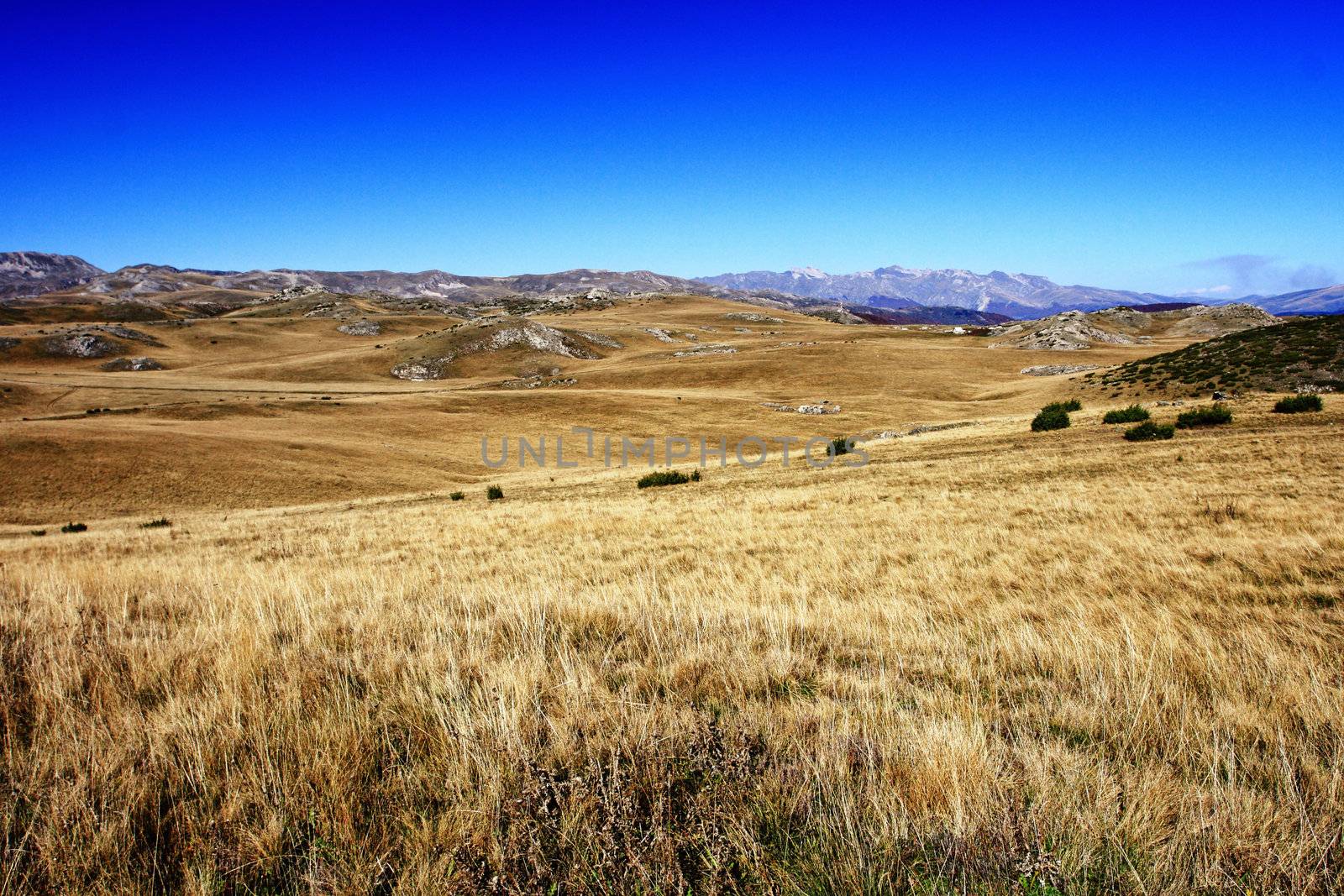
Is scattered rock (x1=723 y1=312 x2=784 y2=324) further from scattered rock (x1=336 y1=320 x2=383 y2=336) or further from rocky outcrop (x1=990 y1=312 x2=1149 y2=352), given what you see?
scattered rock (x1=336 y1=320 x2=383 y2=336)

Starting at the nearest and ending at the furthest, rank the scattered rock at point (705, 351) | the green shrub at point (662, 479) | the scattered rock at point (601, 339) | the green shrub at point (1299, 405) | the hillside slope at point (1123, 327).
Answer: the green shrub at point (1299, 405) → the green shrub at point (662, 479) → the scattered rock at point (705, 351) → the hillside slope at point (1123, 327) → the scattered rock at point (601, 339)

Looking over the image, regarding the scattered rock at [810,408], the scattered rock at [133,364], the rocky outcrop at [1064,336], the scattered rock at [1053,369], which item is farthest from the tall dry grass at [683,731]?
the scattered rock at [133,364]

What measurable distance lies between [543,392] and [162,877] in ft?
204

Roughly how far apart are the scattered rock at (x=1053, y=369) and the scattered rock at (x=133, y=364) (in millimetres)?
120287

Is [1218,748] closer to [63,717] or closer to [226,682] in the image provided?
[226,682]

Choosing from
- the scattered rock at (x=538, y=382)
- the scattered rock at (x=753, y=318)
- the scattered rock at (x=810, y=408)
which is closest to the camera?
the scattered rock at (x=810, y=408)

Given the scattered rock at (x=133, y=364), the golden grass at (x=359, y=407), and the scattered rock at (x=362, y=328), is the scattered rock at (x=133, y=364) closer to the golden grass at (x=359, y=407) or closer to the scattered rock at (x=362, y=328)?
the golden grass at (x=359, y=407)

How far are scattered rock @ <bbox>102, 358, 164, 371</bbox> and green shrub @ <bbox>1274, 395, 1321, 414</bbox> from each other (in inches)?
4650

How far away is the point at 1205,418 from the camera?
2130 centimetres

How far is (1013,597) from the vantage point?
20.9ft

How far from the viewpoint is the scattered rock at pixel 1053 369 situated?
68.9 m

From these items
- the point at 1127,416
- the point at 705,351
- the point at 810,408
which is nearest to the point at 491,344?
the point at 705,351

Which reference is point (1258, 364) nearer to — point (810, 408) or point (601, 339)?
point (810, 408)

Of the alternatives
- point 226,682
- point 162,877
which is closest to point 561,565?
point 226,682
